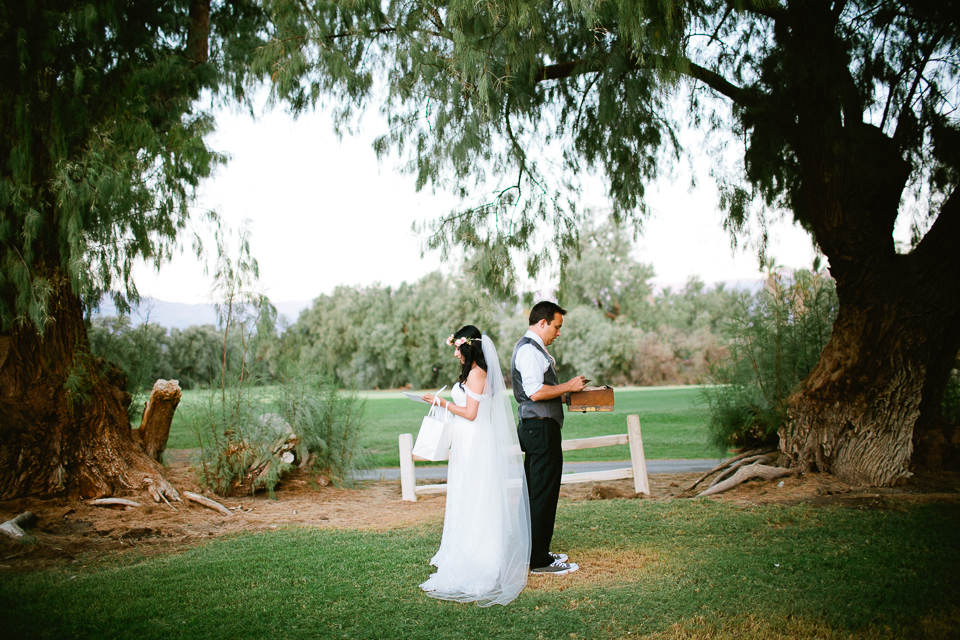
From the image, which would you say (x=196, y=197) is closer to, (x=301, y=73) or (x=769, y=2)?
(x=301, y=73)

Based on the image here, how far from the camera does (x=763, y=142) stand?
7703mm

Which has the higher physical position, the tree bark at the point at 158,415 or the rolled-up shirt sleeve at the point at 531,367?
the rolled-up shirt sleeve at the point at 531,367

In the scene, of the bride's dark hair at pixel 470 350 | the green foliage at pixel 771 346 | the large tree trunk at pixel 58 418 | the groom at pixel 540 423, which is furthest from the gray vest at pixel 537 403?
the green foliage at pixel 771 346

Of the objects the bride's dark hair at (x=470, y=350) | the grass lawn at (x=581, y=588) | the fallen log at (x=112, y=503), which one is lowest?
the grass lawn at (x=581, y=588)

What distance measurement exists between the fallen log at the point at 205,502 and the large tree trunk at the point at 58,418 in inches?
7.3

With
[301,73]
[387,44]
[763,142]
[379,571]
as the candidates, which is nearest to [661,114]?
[763,142]

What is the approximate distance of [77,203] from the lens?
19.0ft

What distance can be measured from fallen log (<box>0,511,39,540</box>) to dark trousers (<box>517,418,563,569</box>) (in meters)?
4.05

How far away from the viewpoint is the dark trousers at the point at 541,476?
14.4 ft

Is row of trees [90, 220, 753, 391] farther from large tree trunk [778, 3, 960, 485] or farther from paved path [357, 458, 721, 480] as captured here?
large tree trunk [778, 3, 960, 485]

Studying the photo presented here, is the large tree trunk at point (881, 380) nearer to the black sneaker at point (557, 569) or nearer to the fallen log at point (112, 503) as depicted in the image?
the black sneaker at point (557, 569)

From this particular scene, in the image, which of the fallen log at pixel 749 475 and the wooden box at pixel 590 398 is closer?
the wooden box at pixel 590 398

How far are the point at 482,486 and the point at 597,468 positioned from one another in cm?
690

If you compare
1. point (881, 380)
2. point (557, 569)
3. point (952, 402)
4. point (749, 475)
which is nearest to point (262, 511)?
point (557, 569)
